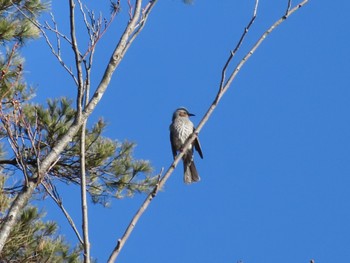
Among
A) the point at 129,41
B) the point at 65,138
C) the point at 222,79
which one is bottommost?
the point at 65,138

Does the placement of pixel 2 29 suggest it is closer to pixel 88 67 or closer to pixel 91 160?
pixel 91 160

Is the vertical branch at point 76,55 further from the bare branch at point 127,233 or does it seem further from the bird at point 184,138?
the bird at point 184,138

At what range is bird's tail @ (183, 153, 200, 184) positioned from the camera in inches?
243

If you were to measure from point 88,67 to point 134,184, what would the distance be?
4341 millimetres

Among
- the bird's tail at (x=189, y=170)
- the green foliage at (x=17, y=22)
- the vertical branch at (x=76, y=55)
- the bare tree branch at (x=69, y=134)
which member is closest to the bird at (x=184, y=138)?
the bird's tail at (x=189, y=170)

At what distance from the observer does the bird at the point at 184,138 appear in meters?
6.15

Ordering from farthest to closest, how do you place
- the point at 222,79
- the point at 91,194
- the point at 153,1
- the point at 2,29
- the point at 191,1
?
the point at 91,194 → the point at 2,29 → the point at 191,1 → the point at 153,1 → the point at 222,79

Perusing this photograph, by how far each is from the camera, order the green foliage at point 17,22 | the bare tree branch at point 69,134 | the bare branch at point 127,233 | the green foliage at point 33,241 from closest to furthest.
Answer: the bare branch at point 127,233 < the bare tree branch at point 69,134 < the green foliage at point 33,241 < the green foliage at point 17,22

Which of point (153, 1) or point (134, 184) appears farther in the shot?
point (134, 184)

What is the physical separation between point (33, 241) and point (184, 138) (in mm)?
1659

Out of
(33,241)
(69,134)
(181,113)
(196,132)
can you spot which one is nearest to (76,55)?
(69,134)

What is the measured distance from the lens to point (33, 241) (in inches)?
211

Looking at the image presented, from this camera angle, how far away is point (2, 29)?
5.93 metres

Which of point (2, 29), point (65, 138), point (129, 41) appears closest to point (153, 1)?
point (129, 41)
